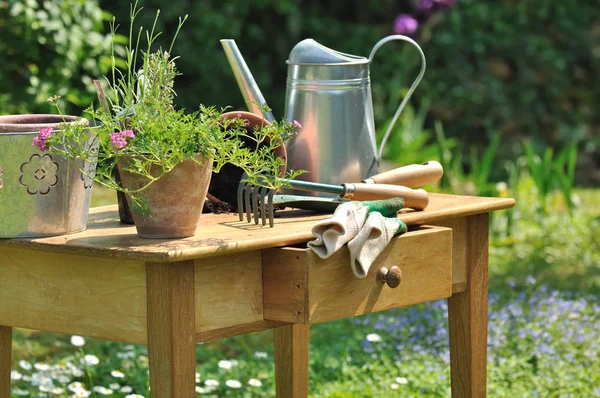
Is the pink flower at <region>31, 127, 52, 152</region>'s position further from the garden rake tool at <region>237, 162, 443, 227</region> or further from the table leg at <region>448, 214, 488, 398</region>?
the table leg at <region>448, 214, 488, 398</region>

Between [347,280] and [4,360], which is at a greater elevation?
[347,280]

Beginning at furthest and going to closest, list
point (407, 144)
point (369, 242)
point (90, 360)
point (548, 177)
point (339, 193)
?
point (407, 144) < point (548, 177) < point (90, 360) < point (339, 193) < point (369, 242)

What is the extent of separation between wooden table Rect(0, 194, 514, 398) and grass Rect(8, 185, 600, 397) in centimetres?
102

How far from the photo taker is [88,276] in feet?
6.89

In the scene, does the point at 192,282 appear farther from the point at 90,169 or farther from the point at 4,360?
the point at 4,360

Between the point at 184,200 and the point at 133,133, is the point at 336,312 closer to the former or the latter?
the point at 184,200

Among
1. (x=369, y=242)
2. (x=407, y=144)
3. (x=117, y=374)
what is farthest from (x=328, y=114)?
(x=407, y=144)

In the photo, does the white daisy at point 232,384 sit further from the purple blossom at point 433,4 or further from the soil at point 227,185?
the purple blossom at point 433,4

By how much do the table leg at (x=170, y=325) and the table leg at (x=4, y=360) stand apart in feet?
2.38

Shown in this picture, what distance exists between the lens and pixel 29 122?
2223 millimetres

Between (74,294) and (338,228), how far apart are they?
0.56 metres

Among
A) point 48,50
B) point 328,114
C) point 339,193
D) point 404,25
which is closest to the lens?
point 339,193

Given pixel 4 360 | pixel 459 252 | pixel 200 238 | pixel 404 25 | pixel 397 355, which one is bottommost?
pixel 397 355

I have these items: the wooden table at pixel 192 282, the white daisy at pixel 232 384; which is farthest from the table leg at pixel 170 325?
the white daisy at pixel 232 384
